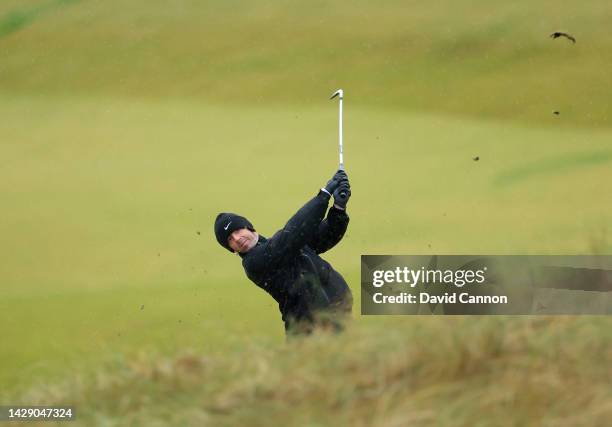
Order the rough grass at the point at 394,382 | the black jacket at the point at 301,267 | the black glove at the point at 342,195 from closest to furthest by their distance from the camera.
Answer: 1. the rough grass at the point at 394,382
2. the black jacket at the point at 301,267
3. the black glove at the point at 342,195

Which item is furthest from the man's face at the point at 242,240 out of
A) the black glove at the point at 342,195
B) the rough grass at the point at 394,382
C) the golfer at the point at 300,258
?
the rough grass at the point at 394,382

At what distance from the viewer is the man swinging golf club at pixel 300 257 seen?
5.12 metres

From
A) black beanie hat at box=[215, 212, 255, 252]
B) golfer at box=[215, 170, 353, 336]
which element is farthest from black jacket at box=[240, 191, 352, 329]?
black beanie hat at box=[215, 212, 255, 252]

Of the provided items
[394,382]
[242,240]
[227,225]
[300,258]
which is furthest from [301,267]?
[394,382]

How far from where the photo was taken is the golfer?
5.12 meters

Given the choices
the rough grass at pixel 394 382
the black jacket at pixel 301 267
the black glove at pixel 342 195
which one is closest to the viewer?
the rough grass at pixel 394 382

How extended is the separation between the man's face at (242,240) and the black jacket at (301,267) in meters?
0.03

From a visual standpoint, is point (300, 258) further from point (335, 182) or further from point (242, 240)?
point (335, 182)

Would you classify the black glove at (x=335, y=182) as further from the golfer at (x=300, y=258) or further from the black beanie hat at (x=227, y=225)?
the black beanie hat at (x=227, y=225)

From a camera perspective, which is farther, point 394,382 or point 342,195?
point 342,195

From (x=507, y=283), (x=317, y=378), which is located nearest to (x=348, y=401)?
(x=317, y=378)

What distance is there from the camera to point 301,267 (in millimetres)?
5305

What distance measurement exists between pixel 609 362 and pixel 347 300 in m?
1.62

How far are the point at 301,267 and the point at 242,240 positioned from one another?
34cm
